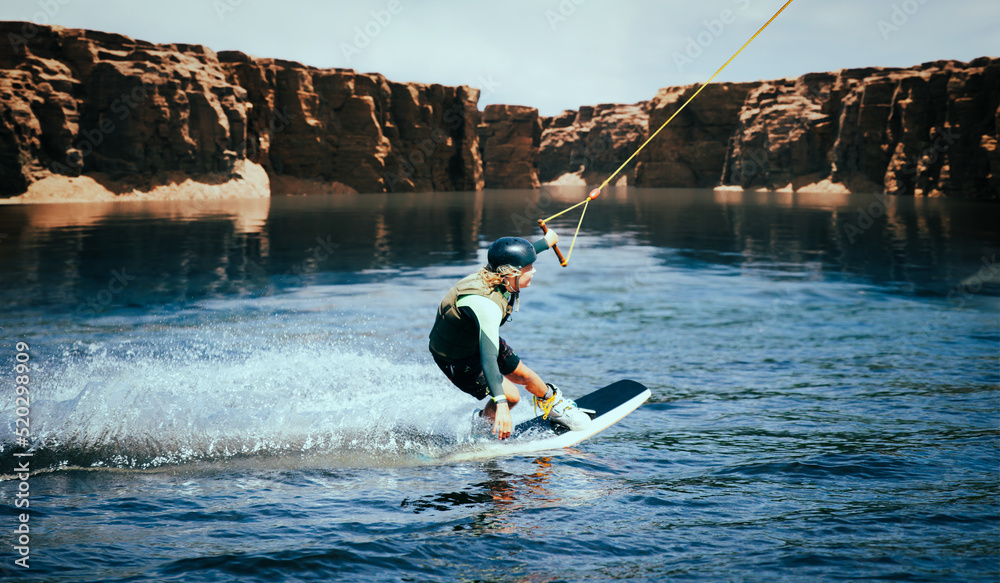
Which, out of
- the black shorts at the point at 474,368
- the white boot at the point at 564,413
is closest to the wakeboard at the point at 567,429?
the white boot at the point at 564,413

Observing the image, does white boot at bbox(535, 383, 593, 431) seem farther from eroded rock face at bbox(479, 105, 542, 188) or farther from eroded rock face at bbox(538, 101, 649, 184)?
eroded rock face at bbox(538, 101, 649, 184)

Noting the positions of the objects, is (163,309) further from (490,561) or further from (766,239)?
(766,239)

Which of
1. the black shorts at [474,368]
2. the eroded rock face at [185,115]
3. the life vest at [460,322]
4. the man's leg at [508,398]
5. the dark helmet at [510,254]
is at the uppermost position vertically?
the eroded rock face at [185,115]

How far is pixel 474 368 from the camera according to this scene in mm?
6023

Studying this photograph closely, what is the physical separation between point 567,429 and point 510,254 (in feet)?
5.93

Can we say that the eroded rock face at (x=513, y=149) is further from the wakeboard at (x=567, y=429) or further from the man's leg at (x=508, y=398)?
the man's leg at (x=508, y=398)

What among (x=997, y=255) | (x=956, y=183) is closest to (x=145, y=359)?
(x=997, y=255)

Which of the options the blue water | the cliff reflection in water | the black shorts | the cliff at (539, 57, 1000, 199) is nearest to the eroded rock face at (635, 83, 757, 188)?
the cliff at (539, 57, 1000, 199)

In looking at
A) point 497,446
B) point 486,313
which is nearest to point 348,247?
point 497,446

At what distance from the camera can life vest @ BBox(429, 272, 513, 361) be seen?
5652 millimetres

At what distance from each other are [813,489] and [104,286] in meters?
15.0

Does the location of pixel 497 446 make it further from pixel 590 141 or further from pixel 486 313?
pixel 590 141

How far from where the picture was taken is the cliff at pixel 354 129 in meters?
60.0

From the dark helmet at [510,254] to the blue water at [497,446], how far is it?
64.6 inches
